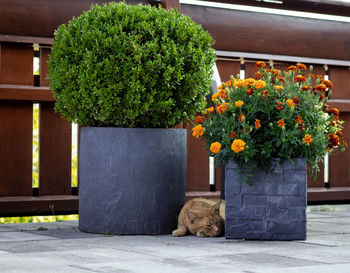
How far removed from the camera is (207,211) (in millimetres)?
5168

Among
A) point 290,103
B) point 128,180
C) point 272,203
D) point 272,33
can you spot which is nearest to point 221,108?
point 290,103

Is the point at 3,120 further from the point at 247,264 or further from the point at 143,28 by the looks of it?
the point at 247,264

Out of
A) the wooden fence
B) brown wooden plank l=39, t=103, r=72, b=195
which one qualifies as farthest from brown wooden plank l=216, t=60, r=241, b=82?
brown wooden plank l=39, t=103, r=72, b=195

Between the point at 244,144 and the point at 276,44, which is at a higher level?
the point at 276,44

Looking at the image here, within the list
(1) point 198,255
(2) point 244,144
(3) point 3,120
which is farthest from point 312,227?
(3) point 3,120

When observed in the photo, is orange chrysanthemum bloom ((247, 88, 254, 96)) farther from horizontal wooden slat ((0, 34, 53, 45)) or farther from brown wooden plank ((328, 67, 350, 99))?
brown wooden plank ((328, 67, 350, 99))

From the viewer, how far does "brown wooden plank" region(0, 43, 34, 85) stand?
6.12 metres

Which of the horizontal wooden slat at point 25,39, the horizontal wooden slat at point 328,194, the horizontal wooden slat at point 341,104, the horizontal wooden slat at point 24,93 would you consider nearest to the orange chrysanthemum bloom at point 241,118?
the horizontal wooden slat at point 24,93

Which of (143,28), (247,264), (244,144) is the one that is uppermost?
(143,28)

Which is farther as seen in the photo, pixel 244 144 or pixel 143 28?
pixel 143 28

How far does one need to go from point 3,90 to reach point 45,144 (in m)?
0.66

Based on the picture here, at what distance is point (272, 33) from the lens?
7.53 m

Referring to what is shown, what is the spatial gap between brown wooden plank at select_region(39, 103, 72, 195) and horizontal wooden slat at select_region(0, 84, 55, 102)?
0.12m

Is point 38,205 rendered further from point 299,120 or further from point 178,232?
point 299,120
